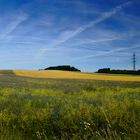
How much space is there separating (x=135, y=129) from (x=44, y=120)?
4.05 meters

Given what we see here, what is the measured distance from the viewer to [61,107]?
50.2 ft

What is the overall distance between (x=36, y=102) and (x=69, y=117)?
5.23 m

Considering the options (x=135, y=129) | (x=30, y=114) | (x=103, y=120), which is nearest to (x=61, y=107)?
(x=30, y=114)

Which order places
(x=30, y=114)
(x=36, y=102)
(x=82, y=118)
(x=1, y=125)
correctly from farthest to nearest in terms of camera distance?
(x=36, y=102) < (x=30, y=114) < (x=82, y=118) < (x=1, y=125)

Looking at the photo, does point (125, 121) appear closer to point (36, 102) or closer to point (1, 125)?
point (1, 125)

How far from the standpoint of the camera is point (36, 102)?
1839cm

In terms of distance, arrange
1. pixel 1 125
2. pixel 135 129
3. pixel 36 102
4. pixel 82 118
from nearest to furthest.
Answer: pixel 135 129 → pixel 1 125 → pixel 82 118 → pixel 36 102

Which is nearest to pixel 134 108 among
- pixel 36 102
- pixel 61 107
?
pixel 61 107

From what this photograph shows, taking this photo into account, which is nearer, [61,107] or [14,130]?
[14,130]

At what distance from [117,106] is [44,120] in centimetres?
287

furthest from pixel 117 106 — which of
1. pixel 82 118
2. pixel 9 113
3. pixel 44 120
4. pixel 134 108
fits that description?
pixel 9 113

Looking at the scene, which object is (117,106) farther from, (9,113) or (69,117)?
(9,113)

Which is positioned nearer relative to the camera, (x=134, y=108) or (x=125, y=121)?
(x=125, y=121)

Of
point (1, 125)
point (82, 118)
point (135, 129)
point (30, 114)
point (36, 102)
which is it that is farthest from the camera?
point (36, 102)
